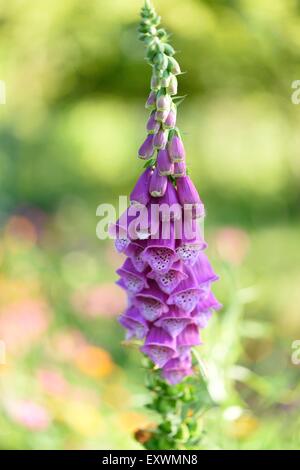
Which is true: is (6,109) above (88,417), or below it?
above

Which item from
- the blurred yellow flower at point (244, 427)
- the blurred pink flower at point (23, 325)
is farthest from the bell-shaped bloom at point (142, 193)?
the blurred pink flower at point (23, 325)

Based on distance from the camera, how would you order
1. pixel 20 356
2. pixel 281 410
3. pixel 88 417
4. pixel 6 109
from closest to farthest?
pixel 281 410 < pixel 88 417 < pixel 20 356 < pixel 6 109

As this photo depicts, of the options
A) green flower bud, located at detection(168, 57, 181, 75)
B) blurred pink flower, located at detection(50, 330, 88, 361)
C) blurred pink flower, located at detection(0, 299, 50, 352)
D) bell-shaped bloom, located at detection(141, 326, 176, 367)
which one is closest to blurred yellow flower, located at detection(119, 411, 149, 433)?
blurred pink flower, located at detection(50, 330, 88, 361)

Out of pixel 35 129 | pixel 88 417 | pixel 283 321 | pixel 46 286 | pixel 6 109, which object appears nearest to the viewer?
pixel 88 417

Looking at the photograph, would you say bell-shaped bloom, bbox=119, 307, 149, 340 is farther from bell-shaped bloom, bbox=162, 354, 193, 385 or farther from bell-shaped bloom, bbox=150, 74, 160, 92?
bell-shaped bloom, bbox=150, 74, 160, 92

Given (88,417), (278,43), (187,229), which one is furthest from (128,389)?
(278,43)

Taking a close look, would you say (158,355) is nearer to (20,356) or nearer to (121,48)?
(20,356)

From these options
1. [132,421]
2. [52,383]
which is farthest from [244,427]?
[52,383]
